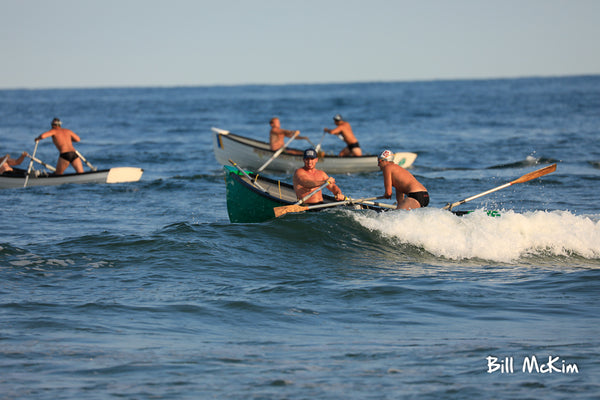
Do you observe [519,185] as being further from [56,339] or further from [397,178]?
[56,339]

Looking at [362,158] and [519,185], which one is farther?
[362,158]

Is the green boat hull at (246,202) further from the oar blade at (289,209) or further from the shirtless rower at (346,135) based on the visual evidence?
the shirtless rower at (346,135)

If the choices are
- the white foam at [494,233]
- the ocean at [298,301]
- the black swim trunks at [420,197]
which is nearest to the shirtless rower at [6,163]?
the ocean at [298,301]

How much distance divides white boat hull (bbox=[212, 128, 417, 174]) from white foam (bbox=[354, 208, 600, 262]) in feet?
32.5

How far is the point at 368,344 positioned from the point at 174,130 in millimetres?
40115

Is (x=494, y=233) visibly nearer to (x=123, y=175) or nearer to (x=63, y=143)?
(x=123, y=175)

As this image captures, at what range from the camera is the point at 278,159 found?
70.5 feet

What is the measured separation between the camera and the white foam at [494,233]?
34.3 feet

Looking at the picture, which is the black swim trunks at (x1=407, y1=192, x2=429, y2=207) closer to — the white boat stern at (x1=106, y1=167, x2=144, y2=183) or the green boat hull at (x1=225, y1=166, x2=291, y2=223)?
the green boat hull at (x1=225, y1=166, x2=291, y2=223)

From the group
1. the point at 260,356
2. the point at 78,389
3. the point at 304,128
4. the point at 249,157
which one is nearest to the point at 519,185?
the point at 249,157

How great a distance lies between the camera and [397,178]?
11695mm

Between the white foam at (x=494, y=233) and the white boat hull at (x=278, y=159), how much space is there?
9919 mm
